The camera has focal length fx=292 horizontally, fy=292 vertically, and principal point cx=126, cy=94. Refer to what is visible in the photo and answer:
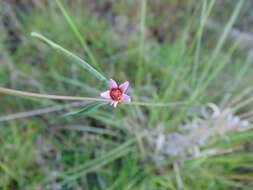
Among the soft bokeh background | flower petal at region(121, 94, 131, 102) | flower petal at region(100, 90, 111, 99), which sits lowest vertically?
flower petal at region(121, 94, 131, 102)

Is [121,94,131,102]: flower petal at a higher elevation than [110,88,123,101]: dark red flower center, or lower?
lower

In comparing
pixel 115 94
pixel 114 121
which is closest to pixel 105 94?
pixel 115 94

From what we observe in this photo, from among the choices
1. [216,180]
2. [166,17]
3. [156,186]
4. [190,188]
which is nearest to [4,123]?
[156,186]

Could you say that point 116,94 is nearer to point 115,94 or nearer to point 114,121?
point 115,94

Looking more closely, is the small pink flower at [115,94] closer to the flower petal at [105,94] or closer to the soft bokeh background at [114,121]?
the flower petal at [105,94]

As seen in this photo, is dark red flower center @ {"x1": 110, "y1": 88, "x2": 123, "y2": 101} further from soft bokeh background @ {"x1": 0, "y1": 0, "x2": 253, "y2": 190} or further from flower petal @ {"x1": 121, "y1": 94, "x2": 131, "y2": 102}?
soft bokeh background @ {"x1": 0, "y1": 0, "x2": 253, "y2": 190}

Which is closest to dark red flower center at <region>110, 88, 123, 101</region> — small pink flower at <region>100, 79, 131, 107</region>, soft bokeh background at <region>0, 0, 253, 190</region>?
small pink flower at <region>100, 79, 131, 107</region>

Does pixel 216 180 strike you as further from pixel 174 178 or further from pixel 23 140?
pixel 23 140
